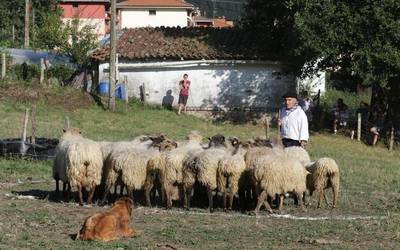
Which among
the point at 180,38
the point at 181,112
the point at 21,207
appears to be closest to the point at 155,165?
the point at 21,207

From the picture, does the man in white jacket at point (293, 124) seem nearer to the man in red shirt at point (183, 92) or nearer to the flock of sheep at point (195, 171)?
the flock of sheep at point (195, 171)

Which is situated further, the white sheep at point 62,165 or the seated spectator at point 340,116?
the seated spectator at point 340,116

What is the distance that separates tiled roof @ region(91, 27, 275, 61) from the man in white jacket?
18.9 metres

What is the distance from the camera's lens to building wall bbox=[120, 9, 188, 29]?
7094 cm

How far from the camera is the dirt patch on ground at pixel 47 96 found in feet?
99.3

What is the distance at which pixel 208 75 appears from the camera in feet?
111

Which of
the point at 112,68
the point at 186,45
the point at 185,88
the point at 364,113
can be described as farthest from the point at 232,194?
the point at 186,45

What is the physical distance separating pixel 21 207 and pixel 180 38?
23285 mm

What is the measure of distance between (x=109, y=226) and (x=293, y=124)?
562 cm

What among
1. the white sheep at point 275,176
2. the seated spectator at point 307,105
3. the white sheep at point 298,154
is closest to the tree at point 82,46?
the seated spectator at point 307,105

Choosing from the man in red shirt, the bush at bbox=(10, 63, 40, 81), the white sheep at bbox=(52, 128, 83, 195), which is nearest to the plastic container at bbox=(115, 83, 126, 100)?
the man in red shirt

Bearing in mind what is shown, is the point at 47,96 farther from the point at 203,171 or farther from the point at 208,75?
the point at 203,171

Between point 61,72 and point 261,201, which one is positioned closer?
point 261,201

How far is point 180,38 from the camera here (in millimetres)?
35094
